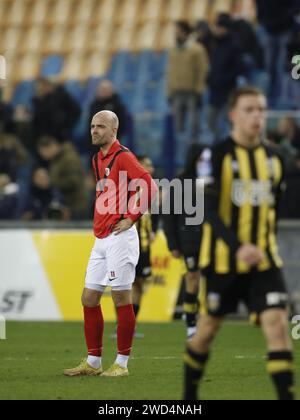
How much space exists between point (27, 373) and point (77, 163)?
8.88 m

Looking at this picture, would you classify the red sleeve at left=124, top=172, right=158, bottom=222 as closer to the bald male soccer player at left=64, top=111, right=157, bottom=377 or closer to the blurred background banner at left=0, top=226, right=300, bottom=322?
the bald male soccer player at left=64, top=111, right=157, bottom=377

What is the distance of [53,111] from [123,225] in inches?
393

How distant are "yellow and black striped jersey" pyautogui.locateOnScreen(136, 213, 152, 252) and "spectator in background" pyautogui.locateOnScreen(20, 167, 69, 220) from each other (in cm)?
471

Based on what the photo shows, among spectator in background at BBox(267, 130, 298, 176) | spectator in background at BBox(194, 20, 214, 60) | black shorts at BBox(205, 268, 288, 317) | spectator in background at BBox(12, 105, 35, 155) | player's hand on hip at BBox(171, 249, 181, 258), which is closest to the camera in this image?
black shorts at BBox(205, 268, 288, 317)

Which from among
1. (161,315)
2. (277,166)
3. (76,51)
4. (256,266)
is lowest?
(161,315)

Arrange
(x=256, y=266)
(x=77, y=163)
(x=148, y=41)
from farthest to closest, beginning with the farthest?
1. (x=148, y=41)
2. (x=77, y=163)
3. (x=256, y=266)

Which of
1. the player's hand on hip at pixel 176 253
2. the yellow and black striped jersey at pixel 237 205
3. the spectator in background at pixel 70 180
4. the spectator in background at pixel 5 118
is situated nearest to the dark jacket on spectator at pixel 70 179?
the spectator in background at pixel 70 180

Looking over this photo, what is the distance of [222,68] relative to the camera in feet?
59.5

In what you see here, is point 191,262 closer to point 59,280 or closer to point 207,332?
point 59,280

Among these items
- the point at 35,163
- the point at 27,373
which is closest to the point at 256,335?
the point at 27,373

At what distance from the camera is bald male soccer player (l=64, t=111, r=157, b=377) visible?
31.7 ft

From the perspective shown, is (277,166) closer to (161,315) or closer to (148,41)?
(161,315)

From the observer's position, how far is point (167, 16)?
80.6ft

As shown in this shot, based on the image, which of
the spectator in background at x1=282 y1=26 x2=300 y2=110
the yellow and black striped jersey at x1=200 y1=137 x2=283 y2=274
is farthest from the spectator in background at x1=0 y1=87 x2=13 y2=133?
the yellow and black striped jersey at x1=200 y1=137 x2=283 y2=274
